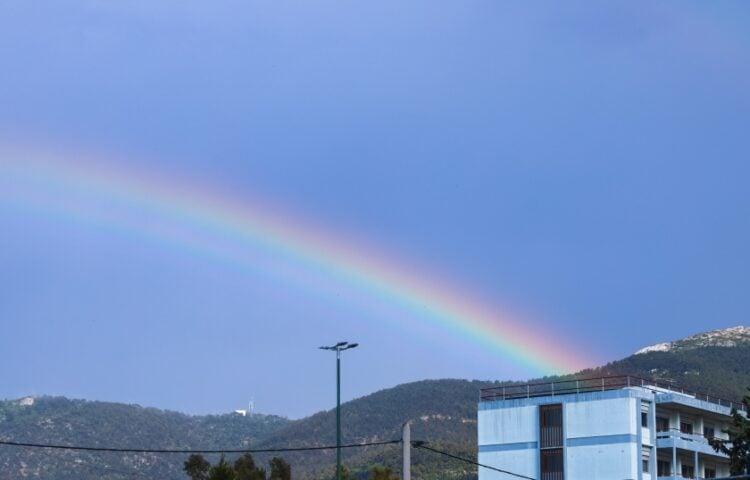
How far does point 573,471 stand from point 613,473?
311cm

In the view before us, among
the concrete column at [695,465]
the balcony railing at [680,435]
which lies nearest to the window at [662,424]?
the balcony railing at [680,435]

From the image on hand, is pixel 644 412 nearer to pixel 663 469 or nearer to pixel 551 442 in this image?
pixel 663 469

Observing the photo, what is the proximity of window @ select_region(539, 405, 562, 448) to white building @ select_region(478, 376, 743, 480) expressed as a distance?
0.23 feet

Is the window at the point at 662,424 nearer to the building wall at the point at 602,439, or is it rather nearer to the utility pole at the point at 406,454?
the building wall at the point at 602,439

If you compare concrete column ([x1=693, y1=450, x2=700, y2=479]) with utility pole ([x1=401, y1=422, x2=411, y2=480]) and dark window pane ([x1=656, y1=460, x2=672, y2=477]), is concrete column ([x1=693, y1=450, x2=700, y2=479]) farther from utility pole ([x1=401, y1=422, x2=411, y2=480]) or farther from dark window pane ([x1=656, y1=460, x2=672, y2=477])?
utility pole ([x1=401, y1=422, x2=411, y2=480])

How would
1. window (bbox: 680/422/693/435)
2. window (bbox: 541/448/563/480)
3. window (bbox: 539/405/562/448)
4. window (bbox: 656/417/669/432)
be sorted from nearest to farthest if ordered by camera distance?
window (bbox: 541/448/563/480)
window (bbox: 539/405/562/448)
window (bbox: 656/417/669/432)
window (bbox: 680/422/693/435)

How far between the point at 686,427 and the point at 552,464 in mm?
11855

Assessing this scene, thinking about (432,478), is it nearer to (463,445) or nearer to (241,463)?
(463,445)

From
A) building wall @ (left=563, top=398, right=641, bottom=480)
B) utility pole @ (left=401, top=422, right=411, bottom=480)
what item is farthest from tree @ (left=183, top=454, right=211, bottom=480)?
utility pole @ (left=401, top=422, right=411, bottom=480)

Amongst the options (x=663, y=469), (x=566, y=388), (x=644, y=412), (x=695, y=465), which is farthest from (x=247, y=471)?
(x=695, y=465)

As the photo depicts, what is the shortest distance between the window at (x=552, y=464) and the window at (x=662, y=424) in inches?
294

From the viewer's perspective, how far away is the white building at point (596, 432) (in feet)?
299

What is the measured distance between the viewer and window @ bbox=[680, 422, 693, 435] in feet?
322

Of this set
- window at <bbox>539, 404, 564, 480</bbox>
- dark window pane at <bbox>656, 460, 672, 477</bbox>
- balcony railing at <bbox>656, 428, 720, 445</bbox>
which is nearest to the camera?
window at <bbox>539, 404, 564, 480</bbox>
